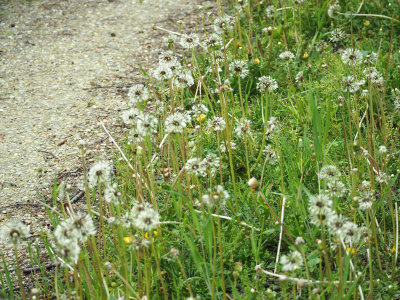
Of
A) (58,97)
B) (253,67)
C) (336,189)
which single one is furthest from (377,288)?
(58,97)

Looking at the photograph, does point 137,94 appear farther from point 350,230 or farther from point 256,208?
point 350,230

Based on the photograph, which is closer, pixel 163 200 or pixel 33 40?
pixel 163 200

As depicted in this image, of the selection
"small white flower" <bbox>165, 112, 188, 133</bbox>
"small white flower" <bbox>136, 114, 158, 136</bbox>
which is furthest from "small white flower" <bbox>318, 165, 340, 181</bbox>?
"small white flower" <bbox>136, 114, 158, 136</bbox>

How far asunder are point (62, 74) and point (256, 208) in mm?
2735

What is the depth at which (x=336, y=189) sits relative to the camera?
229 centimetres

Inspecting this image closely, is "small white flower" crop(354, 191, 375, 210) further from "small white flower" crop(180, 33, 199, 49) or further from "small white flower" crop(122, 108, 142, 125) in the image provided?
"small white flower" crop(180, 33, 199, 49)

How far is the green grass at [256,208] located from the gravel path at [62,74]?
48 centimetres

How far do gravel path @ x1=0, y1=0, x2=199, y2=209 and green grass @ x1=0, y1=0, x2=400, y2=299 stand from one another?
1.58 ft

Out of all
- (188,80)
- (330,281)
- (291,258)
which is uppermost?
(188,80)

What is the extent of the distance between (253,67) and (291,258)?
94.3 inches

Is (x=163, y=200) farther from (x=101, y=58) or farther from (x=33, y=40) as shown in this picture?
(x=33, y=40)

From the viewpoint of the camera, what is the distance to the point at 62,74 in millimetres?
4703

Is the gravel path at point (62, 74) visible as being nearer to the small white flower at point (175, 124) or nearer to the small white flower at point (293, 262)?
the small white flower at point (175, 124)

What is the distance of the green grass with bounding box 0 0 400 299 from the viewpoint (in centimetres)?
211
